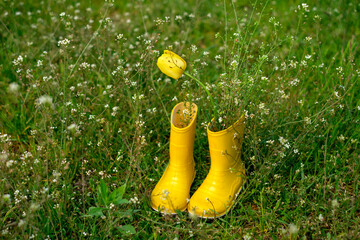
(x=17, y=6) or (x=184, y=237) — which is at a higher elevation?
(x=17, y=6)

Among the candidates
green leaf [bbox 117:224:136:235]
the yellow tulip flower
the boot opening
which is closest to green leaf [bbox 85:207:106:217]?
green leaf [bbox 117:224:136:235]

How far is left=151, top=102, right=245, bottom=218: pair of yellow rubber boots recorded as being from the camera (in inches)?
89.1

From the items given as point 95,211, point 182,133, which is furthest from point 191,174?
point 95,211

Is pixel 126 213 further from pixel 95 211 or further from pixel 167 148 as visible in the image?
pixel 167 148

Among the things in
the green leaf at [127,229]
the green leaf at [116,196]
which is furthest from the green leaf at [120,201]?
the green leaf at [127,229]

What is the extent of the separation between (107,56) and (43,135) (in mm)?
1445

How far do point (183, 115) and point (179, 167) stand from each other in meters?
0.36

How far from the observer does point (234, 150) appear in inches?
92.4

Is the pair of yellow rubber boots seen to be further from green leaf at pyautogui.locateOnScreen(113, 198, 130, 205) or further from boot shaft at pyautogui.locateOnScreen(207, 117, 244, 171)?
green leaf at pyautogui.locateOnScreen(113, 198, 130, 205)

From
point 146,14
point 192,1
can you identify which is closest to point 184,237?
point 146,14

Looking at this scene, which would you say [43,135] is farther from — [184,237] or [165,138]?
[184,237]

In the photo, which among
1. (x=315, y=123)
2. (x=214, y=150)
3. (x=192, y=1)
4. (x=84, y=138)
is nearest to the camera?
(x=214, y=150)

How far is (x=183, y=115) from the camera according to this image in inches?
95.7

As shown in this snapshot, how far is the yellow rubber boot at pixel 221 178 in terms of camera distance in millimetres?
2248
